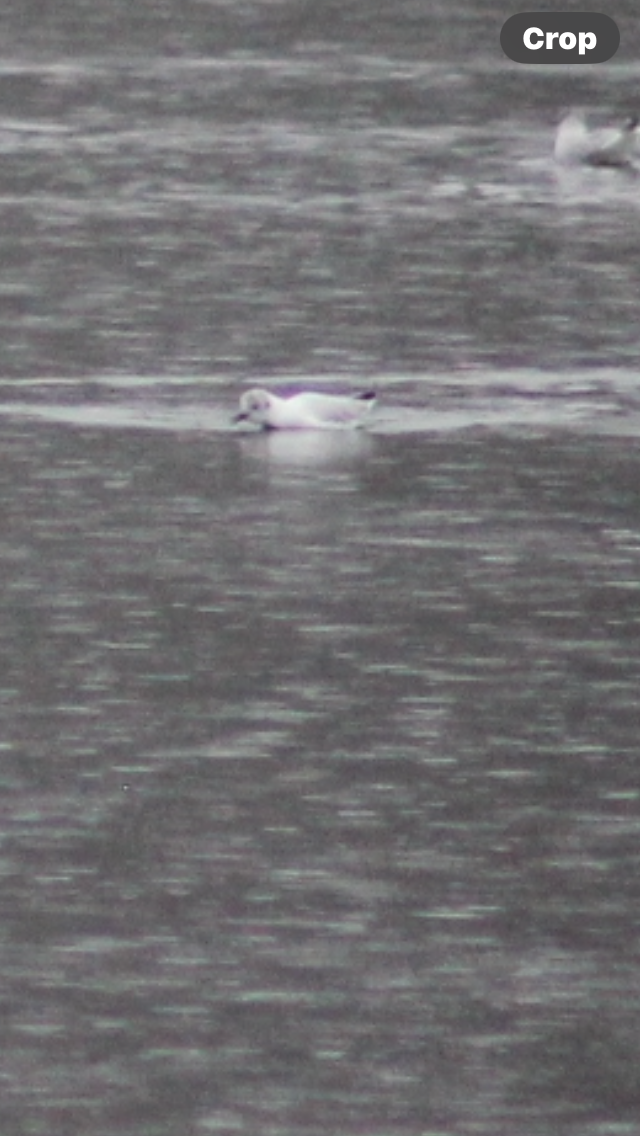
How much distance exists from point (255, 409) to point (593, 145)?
25.8ft

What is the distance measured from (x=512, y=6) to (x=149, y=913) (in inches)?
794

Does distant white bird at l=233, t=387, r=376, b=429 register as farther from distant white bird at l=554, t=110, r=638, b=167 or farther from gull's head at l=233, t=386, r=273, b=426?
distant white bird at l=554, t=110, r=638, b=167

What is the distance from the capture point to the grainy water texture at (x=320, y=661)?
6.32 m

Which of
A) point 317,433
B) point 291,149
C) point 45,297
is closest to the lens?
point 317,433

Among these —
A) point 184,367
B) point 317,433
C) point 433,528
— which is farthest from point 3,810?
point 184,367

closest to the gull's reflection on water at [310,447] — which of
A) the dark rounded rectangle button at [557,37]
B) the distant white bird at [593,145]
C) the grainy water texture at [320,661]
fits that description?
the grainy water texture at [320,661]

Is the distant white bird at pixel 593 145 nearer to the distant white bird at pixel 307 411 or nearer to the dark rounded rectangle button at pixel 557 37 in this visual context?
the dark rounded rectangle button at pixel 557 37

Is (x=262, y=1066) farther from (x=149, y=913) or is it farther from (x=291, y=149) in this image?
(x=291, y=149)

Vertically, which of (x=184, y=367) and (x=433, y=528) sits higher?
(x=184, y=367)

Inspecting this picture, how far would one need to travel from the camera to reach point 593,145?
2006 centimetres

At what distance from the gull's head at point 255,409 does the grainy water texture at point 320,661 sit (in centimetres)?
8

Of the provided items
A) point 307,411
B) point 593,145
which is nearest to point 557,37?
point 593,145

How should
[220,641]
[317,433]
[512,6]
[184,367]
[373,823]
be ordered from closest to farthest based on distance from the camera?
1. [373,823]
2. [220,641]
3. [317,433]
4. [184,367]
5. [512,6]

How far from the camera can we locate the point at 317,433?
12.6 m
